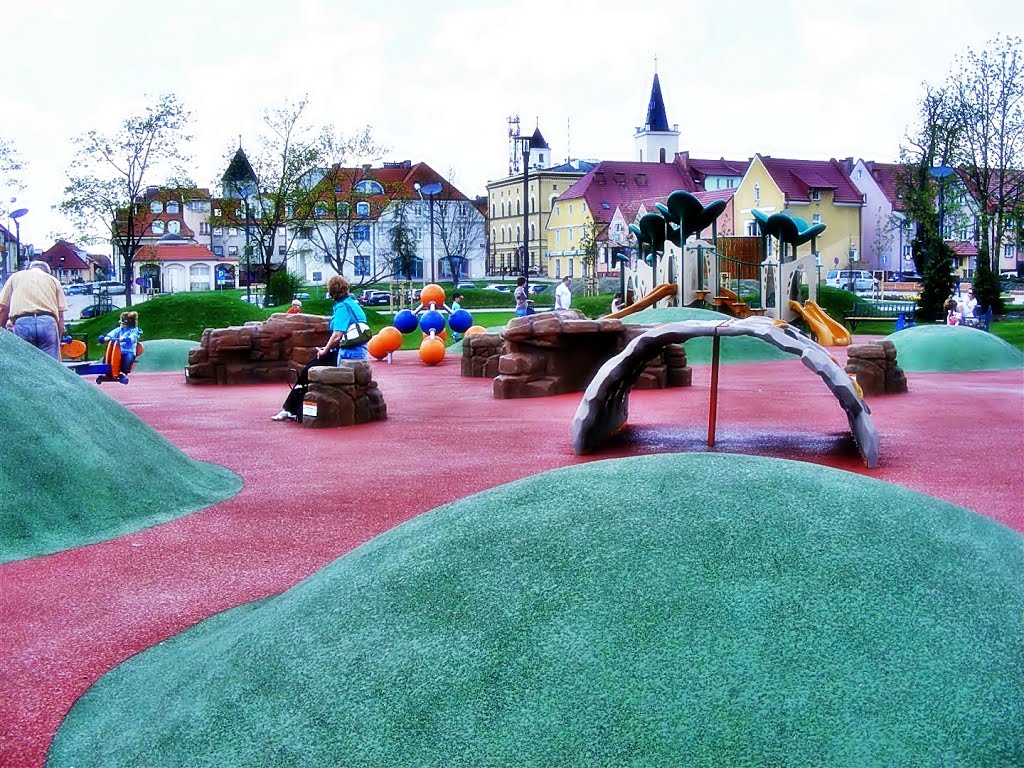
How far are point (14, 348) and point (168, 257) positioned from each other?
80.6m

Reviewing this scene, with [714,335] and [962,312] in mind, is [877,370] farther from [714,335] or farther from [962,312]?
[962,312]

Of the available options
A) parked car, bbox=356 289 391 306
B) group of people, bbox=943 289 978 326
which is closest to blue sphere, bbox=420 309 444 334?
group of people, bbox=943 289 978 326

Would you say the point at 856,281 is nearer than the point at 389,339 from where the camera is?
No

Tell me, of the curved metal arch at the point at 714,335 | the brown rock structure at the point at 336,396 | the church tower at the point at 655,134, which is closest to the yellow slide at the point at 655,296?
the brown rock structure at the point at 336,396

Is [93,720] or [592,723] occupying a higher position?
[592,723]

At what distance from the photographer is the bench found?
3476 cm

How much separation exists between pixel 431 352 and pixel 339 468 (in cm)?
1298

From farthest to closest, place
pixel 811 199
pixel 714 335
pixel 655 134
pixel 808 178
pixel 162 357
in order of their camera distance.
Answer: pixel 655 134 < pixel 808 178 < pixel 811 199 < pixel 162 357 < pixel 714 335

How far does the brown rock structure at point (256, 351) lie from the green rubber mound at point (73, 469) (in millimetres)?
10854

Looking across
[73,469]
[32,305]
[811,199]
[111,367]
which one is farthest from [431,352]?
[811,199]

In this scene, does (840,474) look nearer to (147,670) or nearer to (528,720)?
(528,720)

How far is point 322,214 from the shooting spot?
57469 mm

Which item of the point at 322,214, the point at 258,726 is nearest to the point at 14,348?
the point at 258,726

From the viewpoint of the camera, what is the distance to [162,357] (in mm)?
24750
